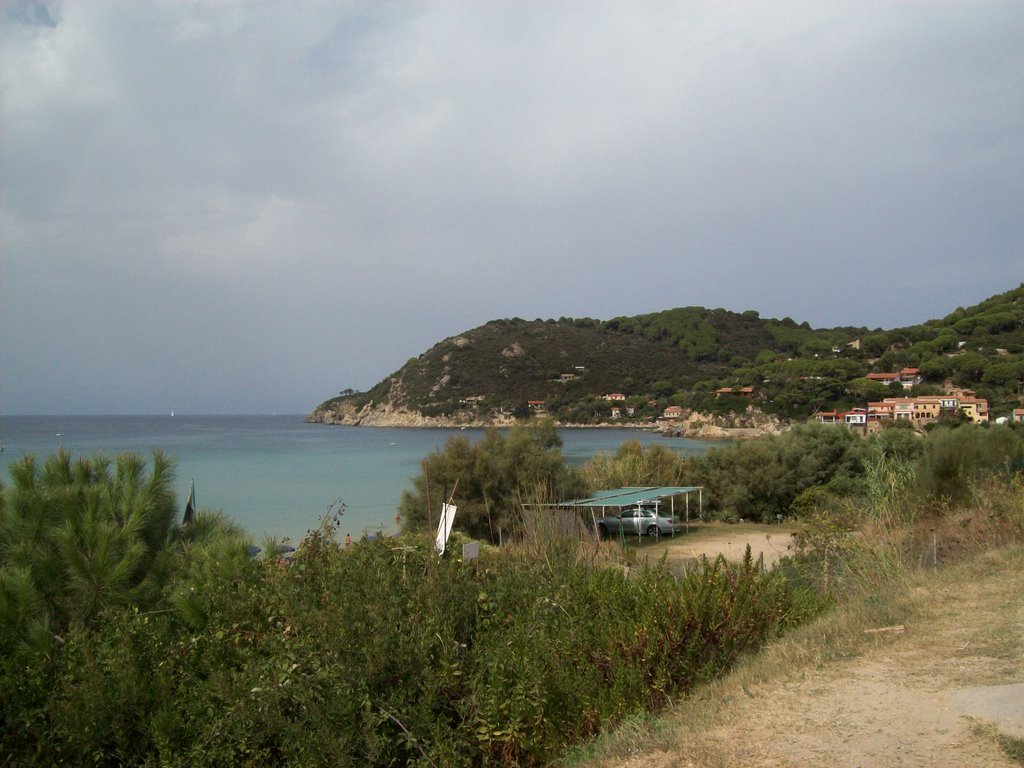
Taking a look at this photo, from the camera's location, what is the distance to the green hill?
64438 millimetres

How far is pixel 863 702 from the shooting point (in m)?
3.87

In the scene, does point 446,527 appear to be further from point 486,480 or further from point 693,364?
point 693,364

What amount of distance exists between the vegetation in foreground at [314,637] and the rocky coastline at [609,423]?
3298 cm

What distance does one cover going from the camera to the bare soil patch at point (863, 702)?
3238mm

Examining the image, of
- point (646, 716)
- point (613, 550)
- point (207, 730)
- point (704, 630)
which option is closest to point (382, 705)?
point (207, 730)

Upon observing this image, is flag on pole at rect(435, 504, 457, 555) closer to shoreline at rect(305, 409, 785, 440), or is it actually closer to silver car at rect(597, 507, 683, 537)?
silver car at rect(597, 507, 683, 537)

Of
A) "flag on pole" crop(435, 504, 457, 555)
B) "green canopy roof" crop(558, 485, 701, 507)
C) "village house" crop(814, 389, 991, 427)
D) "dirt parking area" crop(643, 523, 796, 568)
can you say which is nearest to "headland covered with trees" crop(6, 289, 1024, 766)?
"flag on pole" crop(435, 504, 457, 555)

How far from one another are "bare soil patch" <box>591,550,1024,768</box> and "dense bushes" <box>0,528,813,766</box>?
0.40 metres

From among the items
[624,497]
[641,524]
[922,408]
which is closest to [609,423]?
[922,408]

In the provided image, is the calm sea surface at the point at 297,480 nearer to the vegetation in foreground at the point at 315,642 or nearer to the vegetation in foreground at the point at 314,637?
the vegetation in foreground at the point at 314,637

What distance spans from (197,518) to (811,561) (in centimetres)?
666

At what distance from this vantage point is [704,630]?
15.4ft

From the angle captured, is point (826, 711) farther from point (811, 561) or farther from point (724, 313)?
point (724, 313)

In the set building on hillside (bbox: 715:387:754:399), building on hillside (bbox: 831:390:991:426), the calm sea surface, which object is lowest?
the calm sea surface
